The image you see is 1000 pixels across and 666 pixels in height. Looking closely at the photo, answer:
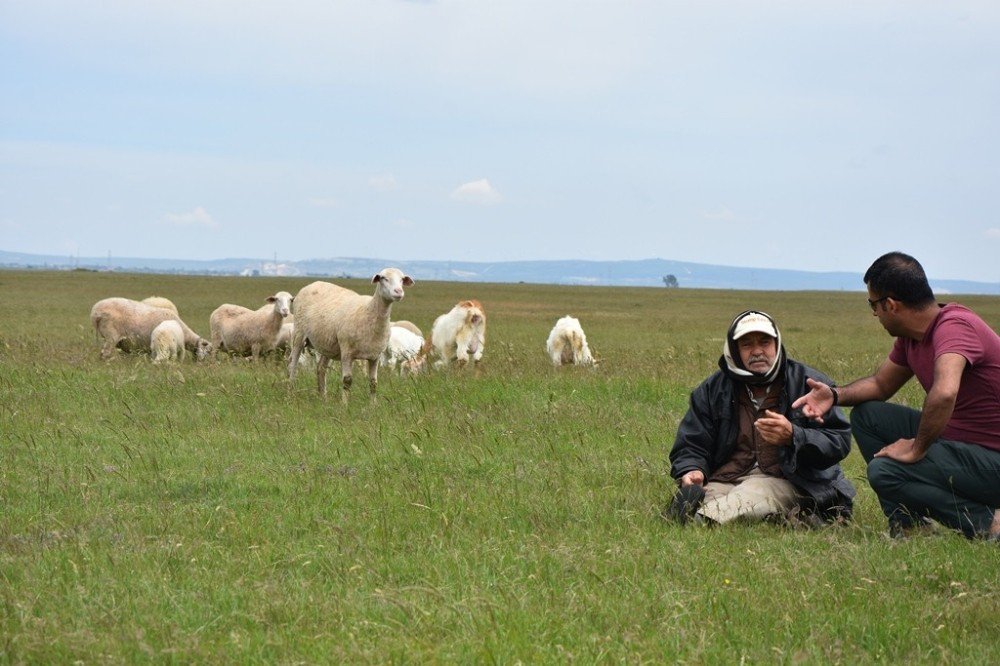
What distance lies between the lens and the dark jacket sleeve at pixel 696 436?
7.58 metres

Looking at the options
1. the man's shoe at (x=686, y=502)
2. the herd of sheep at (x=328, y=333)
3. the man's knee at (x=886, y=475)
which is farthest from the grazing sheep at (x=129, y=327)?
the man's knee at (x=886, y=475)

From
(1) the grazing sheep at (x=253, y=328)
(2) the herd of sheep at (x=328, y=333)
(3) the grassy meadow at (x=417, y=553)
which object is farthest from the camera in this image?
(1) the grazing sheep at (x=253, y=328)

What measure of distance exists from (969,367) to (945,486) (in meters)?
0.81

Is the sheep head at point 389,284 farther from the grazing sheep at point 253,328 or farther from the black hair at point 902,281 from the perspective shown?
the black hair at point 902,281

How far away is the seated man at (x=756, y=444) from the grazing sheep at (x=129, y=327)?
1493cm

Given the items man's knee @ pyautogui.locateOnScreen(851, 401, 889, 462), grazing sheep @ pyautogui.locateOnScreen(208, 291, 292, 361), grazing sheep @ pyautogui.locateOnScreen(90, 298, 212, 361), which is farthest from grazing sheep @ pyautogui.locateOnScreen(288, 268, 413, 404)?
man's knee @ pyautogui.locateOnScreen(851, 401, 889, 462)

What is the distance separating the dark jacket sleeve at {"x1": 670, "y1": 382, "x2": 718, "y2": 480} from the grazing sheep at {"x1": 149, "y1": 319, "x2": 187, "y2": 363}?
45.5 ft

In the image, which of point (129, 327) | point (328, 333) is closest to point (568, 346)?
point (328, 333)

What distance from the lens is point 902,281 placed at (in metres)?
7.02

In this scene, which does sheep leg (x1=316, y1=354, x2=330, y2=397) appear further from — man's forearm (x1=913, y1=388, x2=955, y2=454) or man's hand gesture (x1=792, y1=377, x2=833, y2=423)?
man's forearm (x1=913, y1=388, x2=955, y2=454)

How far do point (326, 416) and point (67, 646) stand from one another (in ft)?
22.7

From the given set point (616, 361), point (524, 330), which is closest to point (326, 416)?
point (616, 361)

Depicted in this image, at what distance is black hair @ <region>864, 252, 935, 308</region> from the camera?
7016 mm

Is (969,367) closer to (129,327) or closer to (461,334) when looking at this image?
(461,334)
